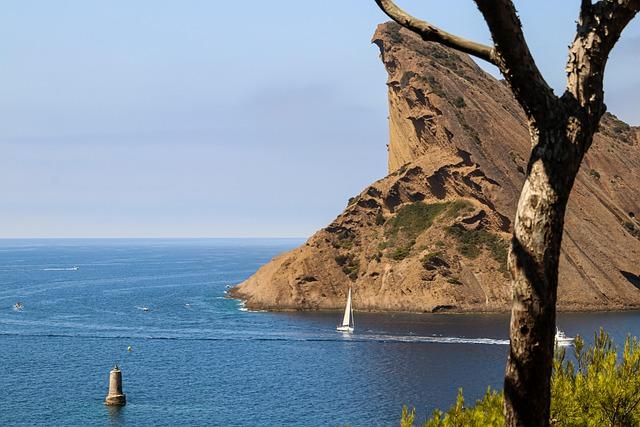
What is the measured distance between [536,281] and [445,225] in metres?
146

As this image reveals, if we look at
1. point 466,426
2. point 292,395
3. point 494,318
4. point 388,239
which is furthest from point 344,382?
point 388,239

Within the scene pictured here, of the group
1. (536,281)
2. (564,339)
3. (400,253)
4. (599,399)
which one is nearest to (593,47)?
(536,281)

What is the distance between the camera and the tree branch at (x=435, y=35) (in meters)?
10.3

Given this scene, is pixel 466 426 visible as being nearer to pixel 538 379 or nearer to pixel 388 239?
pixel 538 379

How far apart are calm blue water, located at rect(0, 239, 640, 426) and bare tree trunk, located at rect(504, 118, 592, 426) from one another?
196 ft

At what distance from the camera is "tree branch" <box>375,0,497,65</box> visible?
33.8 feet

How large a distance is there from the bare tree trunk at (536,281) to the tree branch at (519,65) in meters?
0.48

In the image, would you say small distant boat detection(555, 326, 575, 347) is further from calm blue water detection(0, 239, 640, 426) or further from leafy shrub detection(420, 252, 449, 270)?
leafy shrub detection(420, 252, 449, 270)

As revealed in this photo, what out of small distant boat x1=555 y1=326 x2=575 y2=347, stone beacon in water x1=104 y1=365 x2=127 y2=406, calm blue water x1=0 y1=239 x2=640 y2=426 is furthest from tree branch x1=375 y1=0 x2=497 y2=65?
small distant boat x1=555 y1=326 x2=575 y2=347

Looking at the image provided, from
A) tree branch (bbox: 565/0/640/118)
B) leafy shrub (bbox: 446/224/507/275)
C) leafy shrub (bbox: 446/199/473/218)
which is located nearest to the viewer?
tree branch (bbox: 565/0/640/118)

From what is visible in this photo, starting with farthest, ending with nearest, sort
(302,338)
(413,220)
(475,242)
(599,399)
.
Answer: (413,220)
(475,242)
(302,338)
(599,399)

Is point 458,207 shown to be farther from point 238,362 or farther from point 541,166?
point 541,166

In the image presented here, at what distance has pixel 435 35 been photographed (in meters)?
10.5

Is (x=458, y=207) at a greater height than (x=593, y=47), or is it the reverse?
(x=458, y=207)
